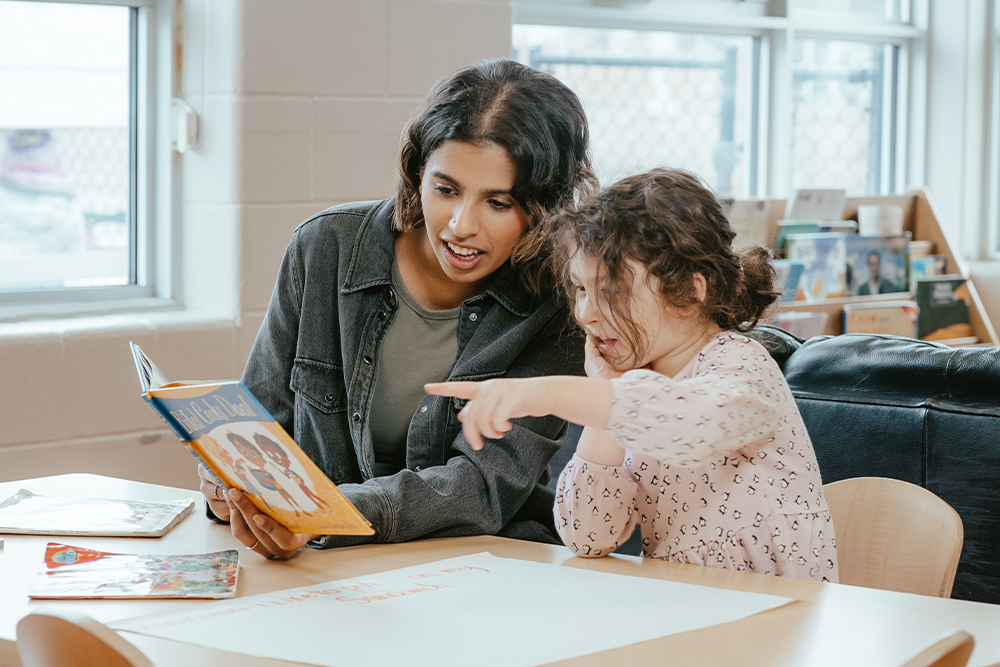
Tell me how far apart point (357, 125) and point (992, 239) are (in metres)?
3.31

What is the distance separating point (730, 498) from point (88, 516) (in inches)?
30.5

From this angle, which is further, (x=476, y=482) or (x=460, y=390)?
(x=476, y=482)

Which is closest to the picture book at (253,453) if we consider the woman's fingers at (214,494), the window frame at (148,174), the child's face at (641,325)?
the woman's fingers at (214,494)

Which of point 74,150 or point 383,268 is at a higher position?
point 74,150

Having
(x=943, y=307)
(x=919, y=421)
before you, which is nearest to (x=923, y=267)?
(x=943, y=307)

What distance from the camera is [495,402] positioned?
2.97ft

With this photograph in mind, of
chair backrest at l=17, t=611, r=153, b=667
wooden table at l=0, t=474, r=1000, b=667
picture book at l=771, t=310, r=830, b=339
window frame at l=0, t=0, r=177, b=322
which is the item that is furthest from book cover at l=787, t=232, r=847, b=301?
chair backrest at l=17, t=611, r=153, b=667

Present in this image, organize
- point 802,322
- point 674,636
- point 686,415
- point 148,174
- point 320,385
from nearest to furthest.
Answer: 1. point 674,636
2. point 686,415
3. point 320,385
4. point 148,174
5. point 802,322

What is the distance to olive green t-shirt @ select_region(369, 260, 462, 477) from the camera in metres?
1.46

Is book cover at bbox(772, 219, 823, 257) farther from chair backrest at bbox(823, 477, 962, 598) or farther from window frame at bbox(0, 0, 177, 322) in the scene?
chair backrest at bbox(823, 477, 962, 598)

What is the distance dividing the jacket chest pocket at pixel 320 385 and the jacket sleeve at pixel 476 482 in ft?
0.45

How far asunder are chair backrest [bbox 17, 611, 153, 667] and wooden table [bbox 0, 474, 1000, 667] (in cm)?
12

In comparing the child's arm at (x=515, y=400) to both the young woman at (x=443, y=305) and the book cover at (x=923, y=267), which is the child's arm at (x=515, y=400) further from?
the book cover at (x=923, y=267)

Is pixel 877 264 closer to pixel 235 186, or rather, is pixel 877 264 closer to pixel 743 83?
pixel 743 83
